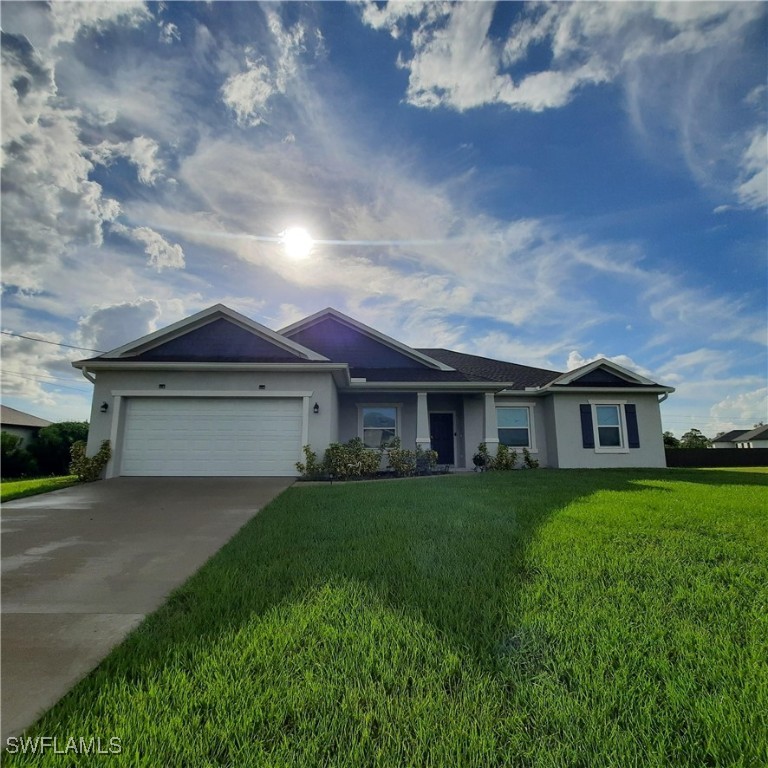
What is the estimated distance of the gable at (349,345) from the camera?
1427cm

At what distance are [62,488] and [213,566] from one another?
7723 millimetres

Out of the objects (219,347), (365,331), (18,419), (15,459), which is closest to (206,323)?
(219,347)

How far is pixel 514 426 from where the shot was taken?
14680 mm

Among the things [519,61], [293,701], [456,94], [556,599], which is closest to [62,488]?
[293,701]

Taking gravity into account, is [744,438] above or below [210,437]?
above

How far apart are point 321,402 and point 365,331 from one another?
4.67 m

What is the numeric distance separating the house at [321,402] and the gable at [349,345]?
0.04 m

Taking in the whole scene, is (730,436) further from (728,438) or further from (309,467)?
(309,467)

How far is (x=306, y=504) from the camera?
251 inches

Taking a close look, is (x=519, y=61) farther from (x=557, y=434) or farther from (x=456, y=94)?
(x=557, y=434)

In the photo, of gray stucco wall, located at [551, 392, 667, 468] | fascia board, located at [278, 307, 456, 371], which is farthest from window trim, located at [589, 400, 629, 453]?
fascia board, located at [278, 307, 456, 371]

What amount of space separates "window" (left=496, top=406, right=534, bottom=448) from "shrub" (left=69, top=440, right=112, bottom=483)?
12307mm
